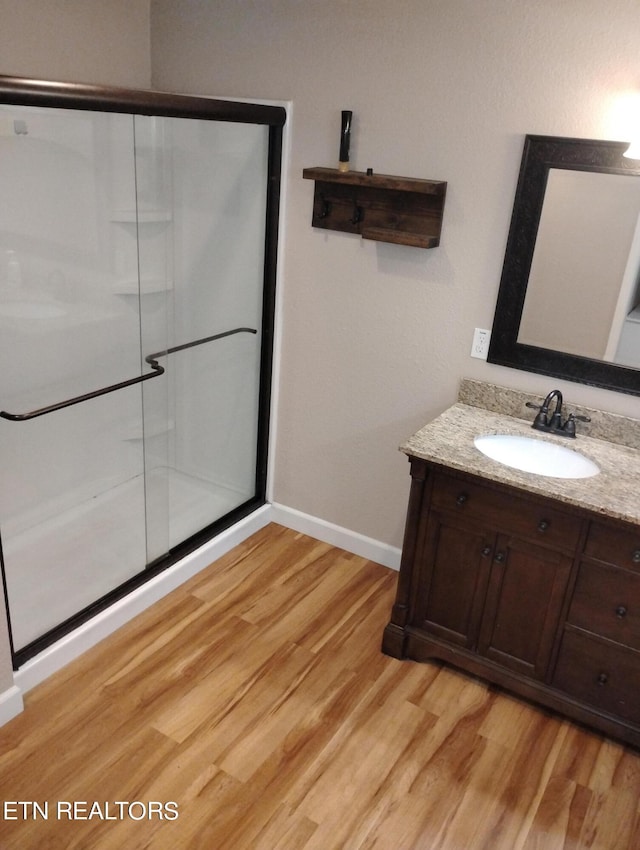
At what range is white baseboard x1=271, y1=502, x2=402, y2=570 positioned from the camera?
2.96m

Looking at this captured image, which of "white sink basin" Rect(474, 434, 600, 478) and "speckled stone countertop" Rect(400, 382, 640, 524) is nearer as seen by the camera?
"speckled stone countertop" Rect(400, 382, 640, 524)

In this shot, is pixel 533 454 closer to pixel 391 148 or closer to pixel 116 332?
pixel 391 148

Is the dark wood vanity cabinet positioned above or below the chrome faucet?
below

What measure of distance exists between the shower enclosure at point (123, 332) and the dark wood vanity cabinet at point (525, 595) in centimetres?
102

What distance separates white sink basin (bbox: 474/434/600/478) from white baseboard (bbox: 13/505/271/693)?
1.19 metres

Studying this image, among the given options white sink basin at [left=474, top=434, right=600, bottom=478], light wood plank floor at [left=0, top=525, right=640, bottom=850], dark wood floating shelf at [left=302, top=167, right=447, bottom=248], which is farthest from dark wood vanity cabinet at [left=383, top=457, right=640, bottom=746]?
dark wood floating shelf at [left=302, top=167, right=447, bottom=248]

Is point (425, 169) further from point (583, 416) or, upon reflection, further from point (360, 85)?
point (583, 416)

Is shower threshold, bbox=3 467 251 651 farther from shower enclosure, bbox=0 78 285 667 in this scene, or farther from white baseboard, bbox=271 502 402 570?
white baseboard, bbox=271 502 402 570

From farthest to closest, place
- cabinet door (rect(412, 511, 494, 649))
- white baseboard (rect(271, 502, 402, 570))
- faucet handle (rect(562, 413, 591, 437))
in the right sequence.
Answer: white baseboard (rect(271, 502, 402, 570)) → faucet handle (rect(562, 413, 591, 437)) → cabinet door (rect(412, 511, 494, 649))

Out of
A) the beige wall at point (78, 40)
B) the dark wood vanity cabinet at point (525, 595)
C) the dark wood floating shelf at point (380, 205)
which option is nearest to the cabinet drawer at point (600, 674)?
the dark wood vanity cabinet at point (525, 595)

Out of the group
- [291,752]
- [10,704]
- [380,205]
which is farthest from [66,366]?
[291,752]

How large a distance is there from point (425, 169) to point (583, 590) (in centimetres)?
145

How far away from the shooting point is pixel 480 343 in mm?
2484

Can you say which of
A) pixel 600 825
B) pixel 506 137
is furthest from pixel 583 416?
pixel 600 825
